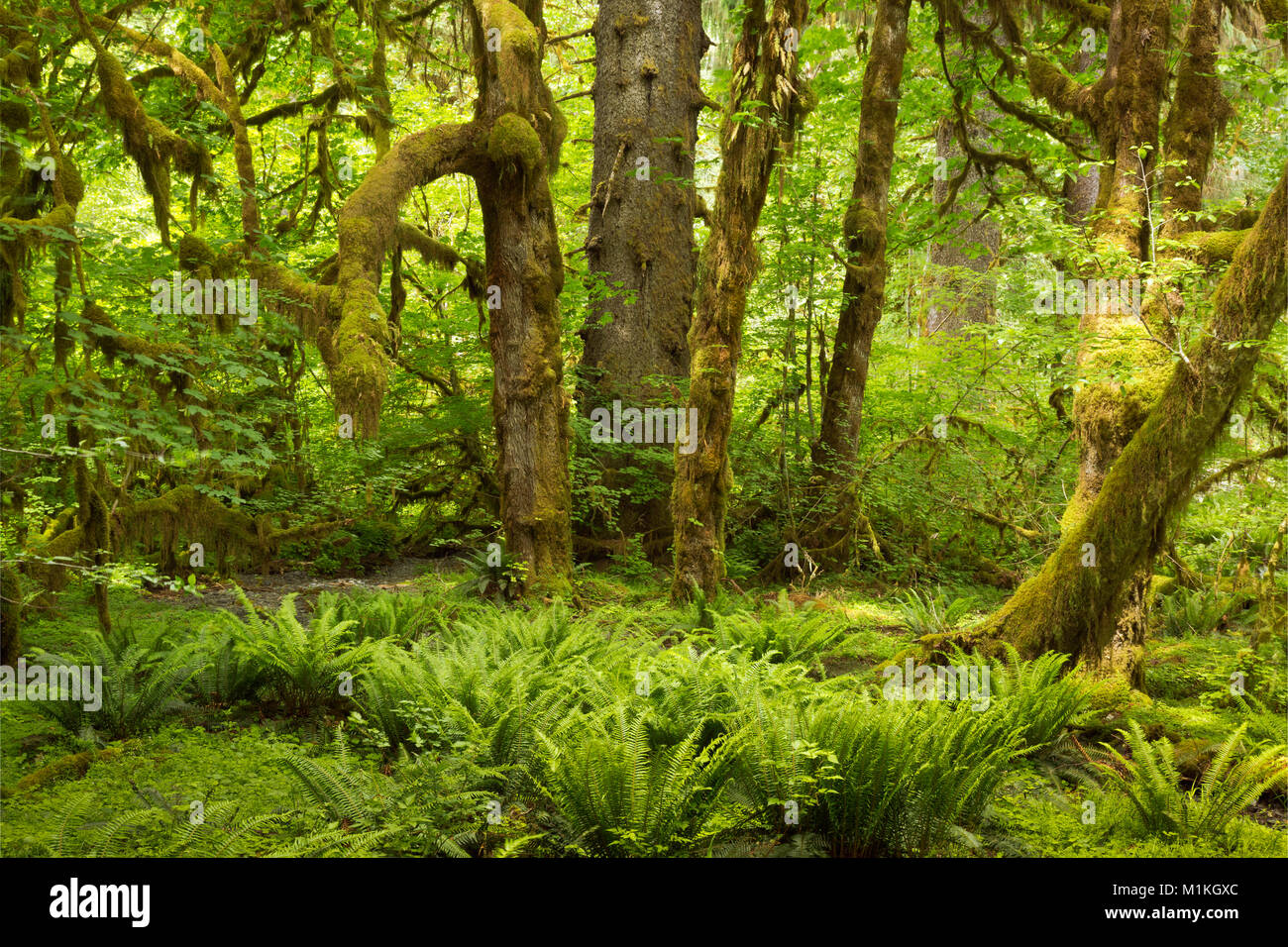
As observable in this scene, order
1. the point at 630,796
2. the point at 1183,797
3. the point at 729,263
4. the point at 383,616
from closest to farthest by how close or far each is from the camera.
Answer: the point at 630,796
the point at 1183,797
the point at 383,616
the point at 729,263

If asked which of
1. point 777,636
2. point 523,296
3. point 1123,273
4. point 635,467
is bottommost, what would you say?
point 777,636

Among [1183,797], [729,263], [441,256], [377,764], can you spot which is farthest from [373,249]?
[1183,797]

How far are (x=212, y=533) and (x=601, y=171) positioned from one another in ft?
20.9

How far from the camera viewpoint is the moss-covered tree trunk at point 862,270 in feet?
34.4

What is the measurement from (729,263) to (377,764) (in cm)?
497

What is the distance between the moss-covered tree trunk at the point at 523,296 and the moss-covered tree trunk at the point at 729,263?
124 cm

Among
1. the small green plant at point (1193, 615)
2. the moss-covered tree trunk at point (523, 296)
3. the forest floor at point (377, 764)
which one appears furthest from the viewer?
the small green plant at point (1193, 615)

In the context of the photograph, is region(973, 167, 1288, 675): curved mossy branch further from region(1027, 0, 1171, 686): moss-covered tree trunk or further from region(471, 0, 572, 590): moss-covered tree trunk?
region(471, 0, 572, 590): moss-covered tree trunk

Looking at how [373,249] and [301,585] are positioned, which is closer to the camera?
[373,249]

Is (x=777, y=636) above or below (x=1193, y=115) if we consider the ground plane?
below

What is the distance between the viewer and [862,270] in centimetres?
1041

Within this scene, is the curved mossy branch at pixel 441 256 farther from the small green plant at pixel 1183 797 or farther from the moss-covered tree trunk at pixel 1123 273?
the small green plant at pixel 1183 797

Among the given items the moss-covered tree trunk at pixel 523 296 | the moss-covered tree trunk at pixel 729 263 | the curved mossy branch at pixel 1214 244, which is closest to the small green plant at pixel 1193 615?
the curved mossy branch at pixel 1214 244

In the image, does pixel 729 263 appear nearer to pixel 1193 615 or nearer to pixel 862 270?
pixel 862 270
